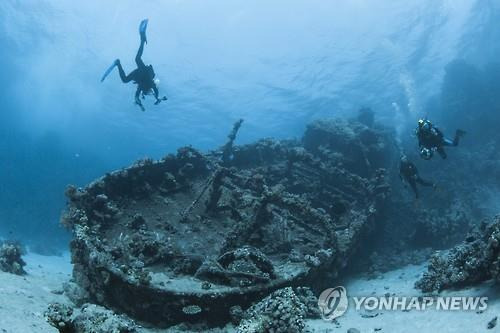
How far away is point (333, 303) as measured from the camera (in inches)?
356

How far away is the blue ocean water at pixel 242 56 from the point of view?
A: 32.6 metres

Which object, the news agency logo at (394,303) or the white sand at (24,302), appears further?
the white sand at (24,302)

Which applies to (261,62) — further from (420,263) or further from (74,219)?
(74,219)

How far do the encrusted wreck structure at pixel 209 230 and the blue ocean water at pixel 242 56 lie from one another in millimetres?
20714

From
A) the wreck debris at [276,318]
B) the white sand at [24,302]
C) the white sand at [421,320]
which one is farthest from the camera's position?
the white sand at [24,302]

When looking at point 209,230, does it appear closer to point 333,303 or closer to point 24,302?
point 333,303

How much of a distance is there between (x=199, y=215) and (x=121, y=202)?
8.09 feet

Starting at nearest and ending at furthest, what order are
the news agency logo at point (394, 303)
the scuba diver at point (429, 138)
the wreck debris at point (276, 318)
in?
the wreck debris at point (276, 318) → the news agency logo at point (394, 303) → the scuba diver at point (429, 138)

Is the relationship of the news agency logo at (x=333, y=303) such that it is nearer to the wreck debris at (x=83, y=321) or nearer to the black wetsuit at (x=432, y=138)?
the wreck debris at (x=83, y=321)

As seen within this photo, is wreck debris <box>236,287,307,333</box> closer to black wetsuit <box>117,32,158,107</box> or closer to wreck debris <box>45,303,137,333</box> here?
wreck debris <box>45,303,137,333</box>

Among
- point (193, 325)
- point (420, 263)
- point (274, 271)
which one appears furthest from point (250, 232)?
point (420, 263)

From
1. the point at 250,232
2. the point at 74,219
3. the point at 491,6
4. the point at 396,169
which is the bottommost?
the point at 250,232

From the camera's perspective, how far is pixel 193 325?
23.7 ft

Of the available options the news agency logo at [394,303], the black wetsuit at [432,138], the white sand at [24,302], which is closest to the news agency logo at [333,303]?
the news agency logo at [394,303]
